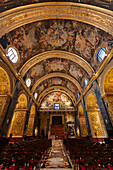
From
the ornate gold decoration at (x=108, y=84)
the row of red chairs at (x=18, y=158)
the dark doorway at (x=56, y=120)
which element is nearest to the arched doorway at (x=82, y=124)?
the dark doorway at (x=56, y=120)

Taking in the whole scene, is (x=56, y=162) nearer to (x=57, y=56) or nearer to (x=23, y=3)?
(x=23, y=3)

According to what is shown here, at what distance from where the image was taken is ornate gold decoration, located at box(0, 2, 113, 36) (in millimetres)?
7172

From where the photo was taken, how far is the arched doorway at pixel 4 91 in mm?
7841

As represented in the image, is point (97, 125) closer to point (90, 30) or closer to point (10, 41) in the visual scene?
point (90, 30)

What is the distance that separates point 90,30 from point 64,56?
15.4ft

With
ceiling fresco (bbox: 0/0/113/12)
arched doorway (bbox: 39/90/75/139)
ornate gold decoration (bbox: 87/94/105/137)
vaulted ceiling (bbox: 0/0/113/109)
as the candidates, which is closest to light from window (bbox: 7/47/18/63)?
vaulted ceiling (bbox: 0/0/113/109)

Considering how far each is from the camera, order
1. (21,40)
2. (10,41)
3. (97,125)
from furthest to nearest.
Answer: (97,125) < (21,40) < (10,41)

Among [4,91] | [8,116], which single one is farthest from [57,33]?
[8,116]

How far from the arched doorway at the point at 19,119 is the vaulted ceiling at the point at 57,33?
4770 mm

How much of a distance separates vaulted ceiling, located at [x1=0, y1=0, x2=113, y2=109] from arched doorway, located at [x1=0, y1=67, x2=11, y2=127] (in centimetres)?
202

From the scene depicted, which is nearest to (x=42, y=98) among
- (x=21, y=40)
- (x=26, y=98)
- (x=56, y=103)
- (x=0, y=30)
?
(x=56, y=103)

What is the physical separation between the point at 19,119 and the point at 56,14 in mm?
13428

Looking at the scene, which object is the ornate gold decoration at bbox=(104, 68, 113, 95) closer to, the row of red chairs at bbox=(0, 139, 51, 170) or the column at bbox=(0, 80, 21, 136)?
the row of red chairs at bbox=(0, 139, 51, 170)

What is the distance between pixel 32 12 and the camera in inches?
320
